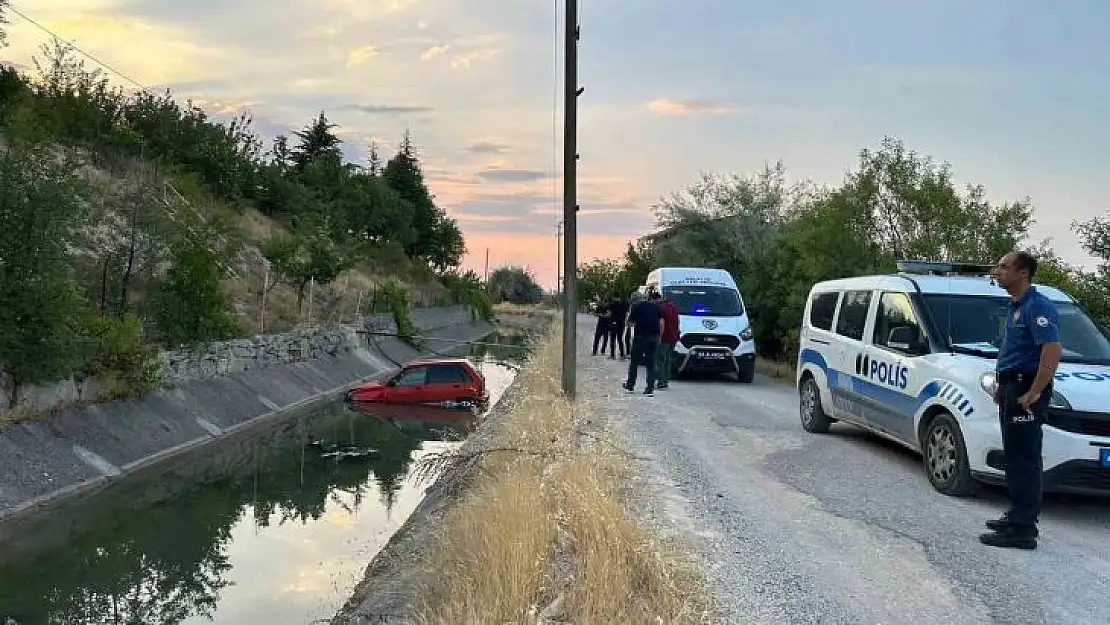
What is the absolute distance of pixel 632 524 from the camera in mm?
6953

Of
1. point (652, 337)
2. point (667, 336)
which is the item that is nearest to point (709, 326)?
point (667, 336)

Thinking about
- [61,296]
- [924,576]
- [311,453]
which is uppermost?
[61,296]

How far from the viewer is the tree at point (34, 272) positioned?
52.0 feet

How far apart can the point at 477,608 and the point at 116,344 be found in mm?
16186

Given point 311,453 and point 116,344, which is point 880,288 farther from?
point 116,344

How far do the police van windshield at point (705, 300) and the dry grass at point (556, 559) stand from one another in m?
11.9

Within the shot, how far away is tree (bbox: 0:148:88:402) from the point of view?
15.8 metres

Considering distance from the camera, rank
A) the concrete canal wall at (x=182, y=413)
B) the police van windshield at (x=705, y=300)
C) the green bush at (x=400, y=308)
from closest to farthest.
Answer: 1. the concrete canal wall at (x=182, y=413)
2. the police van windshield at (x=705, y=300)
3. the green bush at (x=400, y=308)

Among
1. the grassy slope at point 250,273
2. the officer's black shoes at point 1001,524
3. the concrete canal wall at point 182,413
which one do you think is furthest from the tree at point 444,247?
the officer's black shoes at point 1001,524

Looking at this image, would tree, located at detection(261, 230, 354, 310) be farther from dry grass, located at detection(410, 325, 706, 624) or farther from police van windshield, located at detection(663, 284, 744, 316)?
dry grass, located at detection(410, 325, 706, 624)

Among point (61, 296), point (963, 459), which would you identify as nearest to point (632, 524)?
point (963, 459)

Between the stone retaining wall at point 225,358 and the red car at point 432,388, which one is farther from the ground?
the stone retaining wall at point 225,358

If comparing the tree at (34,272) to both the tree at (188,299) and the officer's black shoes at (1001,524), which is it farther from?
the officer's black shoes at (1001,524)

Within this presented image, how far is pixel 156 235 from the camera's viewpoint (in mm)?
23219
